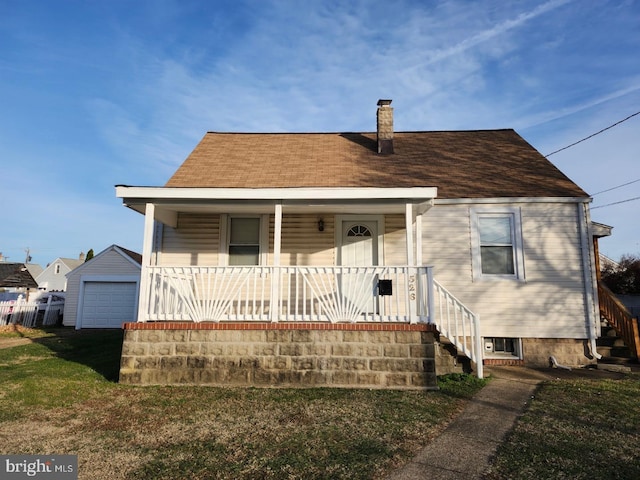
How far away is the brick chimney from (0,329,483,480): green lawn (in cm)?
651

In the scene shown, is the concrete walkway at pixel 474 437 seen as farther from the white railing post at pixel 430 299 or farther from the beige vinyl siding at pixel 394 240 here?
the beige vinyl siding at pixel 394 240

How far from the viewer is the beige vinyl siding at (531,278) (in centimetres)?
838

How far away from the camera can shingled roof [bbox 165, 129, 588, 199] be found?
900cm

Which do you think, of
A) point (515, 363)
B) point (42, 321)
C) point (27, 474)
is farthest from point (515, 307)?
point (42, 321)

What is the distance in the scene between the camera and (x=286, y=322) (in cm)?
664

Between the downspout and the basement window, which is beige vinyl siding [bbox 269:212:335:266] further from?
the downspout

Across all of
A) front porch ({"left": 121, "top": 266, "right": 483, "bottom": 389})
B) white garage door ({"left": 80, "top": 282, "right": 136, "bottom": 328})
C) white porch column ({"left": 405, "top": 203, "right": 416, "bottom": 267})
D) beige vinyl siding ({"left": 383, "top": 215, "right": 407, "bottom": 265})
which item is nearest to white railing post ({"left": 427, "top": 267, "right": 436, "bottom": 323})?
front porch ({"left": 121, "top": 266, "right": 483, "bottom": 389})

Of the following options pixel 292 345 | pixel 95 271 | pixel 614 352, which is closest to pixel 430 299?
pixel 292 345

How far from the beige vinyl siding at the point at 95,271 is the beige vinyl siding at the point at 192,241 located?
375 inches

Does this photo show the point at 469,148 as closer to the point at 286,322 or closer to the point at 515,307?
the point at 515,307

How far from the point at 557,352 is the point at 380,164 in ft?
19.4

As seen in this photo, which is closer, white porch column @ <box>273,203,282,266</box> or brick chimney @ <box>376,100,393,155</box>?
white porch column @ <box>273,203,282,266</box>

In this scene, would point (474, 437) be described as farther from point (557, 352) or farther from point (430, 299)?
point (557, 352)

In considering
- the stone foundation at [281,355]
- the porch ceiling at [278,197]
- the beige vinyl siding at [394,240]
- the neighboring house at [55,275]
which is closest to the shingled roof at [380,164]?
the beige vinyl siding at [394,240]
